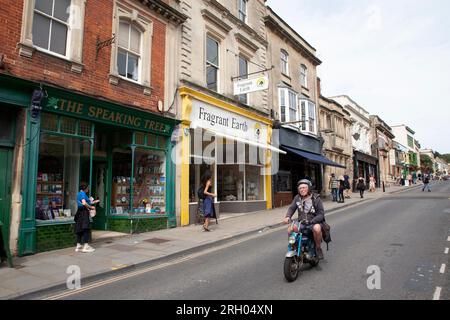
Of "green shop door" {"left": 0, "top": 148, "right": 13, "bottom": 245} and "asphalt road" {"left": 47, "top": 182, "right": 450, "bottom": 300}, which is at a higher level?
"green shop door" {"left": 0, "top": 148, "right": 13, "bottom": 245}

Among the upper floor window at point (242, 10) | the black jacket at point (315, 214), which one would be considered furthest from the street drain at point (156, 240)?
the upper floor window at point (242, 10)

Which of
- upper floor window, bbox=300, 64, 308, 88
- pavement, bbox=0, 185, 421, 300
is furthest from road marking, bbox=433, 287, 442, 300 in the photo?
upper floor window, bbox=300, 64, 308, 88

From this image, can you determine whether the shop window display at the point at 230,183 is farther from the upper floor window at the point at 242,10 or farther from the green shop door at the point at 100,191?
the upper floor window at the point at 242,10

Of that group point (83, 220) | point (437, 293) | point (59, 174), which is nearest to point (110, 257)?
point (83, 220)

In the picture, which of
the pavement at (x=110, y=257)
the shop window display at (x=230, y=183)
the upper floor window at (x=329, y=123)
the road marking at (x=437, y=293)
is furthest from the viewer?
the upper floor window at (x=329, y=123)

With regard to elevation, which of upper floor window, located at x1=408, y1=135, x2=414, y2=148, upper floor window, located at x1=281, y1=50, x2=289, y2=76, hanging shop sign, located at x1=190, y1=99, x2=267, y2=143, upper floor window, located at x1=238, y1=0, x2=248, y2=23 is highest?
upper floor window, located at x1=408, y1=135, x2=414, y2=148

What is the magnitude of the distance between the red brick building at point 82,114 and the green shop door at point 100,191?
3cm

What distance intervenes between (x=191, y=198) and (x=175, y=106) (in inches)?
146

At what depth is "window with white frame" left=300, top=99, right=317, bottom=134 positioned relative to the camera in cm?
2264

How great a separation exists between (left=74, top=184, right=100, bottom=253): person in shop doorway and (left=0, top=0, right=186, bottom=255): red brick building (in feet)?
2.14

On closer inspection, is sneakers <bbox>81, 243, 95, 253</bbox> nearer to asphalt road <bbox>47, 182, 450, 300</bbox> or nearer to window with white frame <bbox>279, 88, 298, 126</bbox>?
asphalt road <bbox>47, 182, 450, 300</bbox>

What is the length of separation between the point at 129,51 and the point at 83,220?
587cm

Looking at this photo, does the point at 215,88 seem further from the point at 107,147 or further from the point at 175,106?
the point at 107,147

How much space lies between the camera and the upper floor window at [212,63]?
48.2ft
